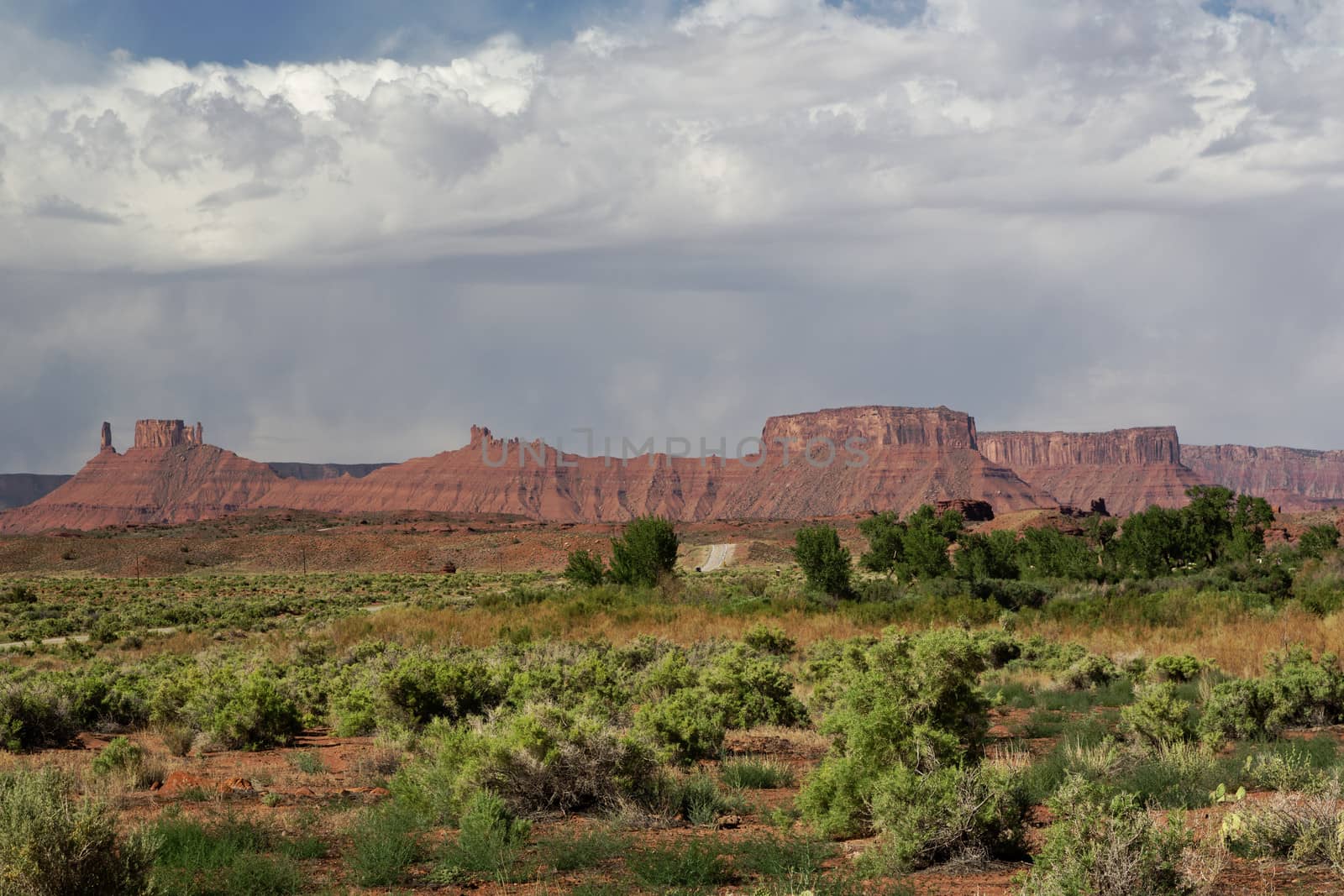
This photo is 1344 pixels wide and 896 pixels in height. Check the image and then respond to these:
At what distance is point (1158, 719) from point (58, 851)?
1085 centimetres

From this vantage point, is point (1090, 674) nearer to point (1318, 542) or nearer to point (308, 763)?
point (308, 763)

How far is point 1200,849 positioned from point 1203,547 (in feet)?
147

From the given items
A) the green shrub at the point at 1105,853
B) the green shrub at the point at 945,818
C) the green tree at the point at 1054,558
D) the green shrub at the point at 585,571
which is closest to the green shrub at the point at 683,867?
the green shrub at the point at 945,818

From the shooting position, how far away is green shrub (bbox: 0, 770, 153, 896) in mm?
6246

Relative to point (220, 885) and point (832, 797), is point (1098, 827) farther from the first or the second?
point (220, 885)

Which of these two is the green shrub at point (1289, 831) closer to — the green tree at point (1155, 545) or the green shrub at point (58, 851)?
the green shrub at point (58, 851)

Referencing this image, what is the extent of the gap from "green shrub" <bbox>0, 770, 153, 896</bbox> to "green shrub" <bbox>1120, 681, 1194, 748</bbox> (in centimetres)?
1024

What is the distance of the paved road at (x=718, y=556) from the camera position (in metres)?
95.4

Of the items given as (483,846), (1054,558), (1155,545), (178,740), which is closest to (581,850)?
(483,846)

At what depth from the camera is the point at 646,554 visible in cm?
4116

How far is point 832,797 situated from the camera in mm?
9078

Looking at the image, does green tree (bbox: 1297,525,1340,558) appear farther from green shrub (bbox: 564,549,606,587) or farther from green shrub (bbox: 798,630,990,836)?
green shrub (bbox: 798,630,990,836)

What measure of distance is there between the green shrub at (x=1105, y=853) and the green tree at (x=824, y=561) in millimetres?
30026

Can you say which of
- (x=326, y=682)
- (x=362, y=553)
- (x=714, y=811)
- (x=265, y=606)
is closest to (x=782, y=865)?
(x=714, y=811)
